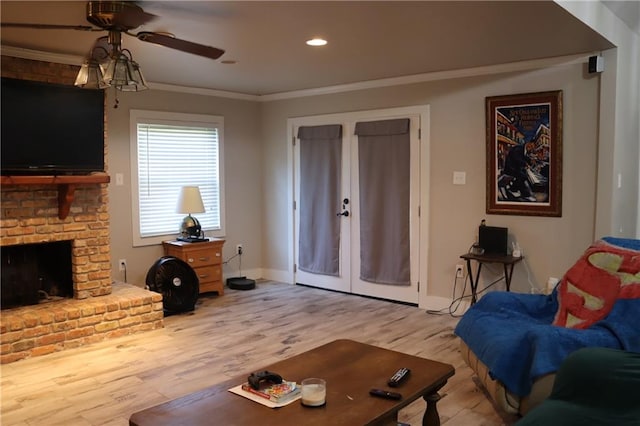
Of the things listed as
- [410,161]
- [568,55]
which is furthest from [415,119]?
[568,55]

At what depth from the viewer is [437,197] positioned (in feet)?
17.1

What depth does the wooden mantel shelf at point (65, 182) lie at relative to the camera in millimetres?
4000

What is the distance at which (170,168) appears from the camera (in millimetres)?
5883

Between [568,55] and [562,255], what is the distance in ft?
5.40

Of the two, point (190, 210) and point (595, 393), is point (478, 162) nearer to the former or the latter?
point (190, 210)

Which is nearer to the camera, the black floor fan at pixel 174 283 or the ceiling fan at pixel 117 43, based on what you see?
the ceiling fan at pixel 117 43

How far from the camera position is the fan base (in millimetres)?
6164

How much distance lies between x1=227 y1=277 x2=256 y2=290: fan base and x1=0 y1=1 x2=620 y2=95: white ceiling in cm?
236

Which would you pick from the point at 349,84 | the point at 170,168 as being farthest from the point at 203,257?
the point at 349,84

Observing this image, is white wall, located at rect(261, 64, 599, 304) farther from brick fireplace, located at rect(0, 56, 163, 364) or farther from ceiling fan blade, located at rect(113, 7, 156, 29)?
ceiling fan blade, located at rect(113, 7, 156, 29)

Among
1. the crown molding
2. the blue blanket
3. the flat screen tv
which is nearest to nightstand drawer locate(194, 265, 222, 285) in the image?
the flat screen tv

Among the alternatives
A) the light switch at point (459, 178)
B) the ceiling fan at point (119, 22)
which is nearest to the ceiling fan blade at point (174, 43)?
the ceiling fan at point (119, 22)

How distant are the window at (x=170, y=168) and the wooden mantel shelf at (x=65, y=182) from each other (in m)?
1.15

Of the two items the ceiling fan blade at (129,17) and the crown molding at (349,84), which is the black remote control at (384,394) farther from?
the crown molding at (349,84)
